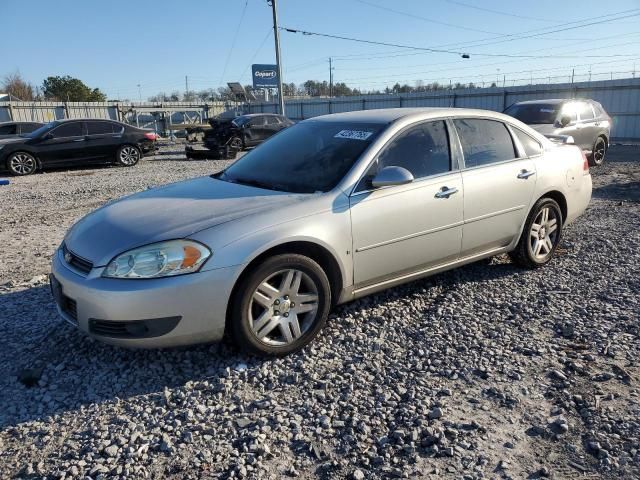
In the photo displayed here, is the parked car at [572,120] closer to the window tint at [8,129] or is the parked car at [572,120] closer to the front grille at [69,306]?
the front grille at [69,306]

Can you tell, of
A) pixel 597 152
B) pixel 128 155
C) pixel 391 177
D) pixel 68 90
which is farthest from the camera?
pixel 68 90

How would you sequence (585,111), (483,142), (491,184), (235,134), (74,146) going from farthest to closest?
(235,134) < (74,146) < (585,111) < (483,142) < (491,184)

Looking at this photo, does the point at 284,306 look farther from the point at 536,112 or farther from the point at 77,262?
the point at 536,112

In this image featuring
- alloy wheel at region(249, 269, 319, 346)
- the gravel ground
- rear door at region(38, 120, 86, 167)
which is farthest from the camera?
rear door at region(38, 120, 86, 167)

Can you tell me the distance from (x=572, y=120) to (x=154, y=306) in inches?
457

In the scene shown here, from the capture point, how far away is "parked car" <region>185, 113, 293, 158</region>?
17422mm

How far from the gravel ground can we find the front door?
460 mm

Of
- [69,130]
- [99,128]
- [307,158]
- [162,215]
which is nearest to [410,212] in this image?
[307,158]

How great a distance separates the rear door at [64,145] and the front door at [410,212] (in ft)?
41.9

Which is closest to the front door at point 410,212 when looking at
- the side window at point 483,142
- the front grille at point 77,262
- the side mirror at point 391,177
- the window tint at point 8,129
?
the side mirror at point 391,177

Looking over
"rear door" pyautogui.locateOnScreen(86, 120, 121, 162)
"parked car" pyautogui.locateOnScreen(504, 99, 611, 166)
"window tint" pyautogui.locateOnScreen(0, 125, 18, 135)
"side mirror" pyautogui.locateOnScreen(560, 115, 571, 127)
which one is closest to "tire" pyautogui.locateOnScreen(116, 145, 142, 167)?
"rear door" pyautogui.locateOnScreen(86, 120, 121, 162)

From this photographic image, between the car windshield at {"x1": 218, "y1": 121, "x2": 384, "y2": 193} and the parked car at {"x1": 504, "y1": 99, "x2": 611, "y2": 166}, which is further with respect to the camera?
the parked car at {"x1": 504, "y1": 99, "x2": 611, "y2": 166}

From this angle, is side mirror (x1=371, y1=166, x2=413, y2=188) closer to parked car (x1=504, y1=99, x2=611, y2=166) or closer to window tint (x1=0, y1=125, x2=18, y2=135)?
parked car (x1=504, y1=99, x2=611, y2=166)

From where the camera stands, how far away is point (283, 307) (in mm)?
3449
